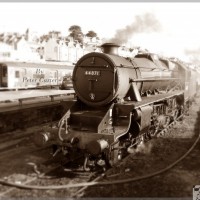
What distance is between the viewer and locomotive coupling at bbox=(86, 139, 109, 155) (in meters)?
6.40

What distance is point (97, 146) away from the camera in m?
6.42

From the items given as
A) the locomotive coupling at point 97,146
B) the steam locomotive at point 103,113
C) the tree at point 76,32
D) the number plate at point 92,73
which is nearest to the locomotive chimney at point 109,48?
the steam locomotive at point 103,113

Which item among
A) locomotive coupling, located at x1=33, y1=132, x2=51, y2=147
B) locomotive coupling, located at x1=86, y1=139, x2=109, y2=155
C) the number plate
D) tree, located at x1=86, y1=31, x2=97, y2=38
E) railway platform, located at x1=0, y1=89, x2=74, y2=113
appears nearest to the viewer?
locomotive coupling, located at x1=86, y1=139, x2=109, y2=155

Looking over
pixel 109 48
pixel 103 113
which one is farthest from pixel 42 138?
pixel 109 48

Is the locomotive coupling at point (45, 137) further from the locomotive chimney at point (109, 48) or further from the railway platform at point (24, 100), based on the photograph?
the railway platform at point (24, 100)

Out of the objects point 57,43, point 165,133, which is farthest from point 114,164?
point 57,43

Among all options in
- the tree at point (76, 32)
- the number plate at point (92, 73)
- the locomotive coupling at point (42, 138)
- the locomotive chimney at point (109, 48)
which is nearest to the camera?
the locomotive coupling at point (42, 138)

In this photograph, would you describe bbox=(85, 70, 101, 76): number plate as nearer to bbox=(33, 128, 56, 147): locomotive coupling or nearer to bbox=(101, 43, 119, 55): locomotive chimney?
bbox=(101, 43, 119, 55): locomotive chimney

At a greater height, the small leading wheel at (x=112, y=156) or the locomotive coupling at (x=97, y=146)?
the locomotive coupling at (x=97, y=146)

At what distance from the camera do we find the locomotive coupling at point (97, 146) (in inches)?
252

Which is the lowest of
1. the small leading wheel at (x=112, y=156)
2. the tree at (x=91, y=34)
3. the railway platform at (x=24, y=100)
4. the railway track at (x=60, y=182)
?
the railway track at (x=60, y=182)

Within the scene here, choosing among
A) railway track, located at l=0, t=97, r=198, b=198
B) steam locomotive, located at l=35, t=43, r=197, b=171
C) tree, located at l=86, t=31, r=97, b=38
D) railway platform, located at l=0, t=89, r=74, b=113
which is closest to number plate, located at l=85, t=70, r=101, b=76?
steam locomotive, located at l=35, t=43, r=197, b=171

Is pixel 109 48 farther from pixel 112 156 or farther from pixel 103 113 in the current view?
pixel 112 156

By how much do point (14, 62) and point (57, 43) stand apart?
25.5 metres
